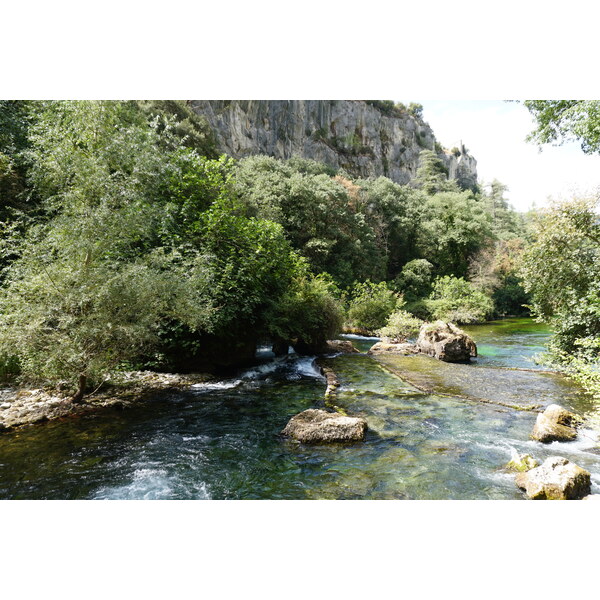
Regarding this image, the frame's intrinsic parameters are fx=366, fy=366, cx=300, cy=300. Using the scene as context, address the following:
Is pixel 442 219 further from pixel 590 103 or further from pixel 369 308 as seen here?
pixel 590 103

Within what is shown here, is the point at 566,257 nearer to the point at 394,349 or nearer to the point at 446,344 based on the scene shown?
Answer: the point at 446,344

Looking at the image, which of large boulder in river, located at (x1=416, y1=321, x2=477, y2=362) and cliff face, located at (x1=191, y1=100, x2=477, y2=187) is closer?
large boulder in river, located at (x1=416, y1=321, x2=477, y2=362)

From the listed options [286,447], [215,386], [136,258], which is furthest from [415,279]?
[286,447]

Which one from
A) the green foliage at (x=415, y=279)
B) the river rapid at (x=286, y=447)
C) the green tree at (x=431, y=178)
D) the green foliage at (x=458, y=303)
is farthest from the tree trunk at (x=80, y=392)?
the green tree at (x=431, y=178)

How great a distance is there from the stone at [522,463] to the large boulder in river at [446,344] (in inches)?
283

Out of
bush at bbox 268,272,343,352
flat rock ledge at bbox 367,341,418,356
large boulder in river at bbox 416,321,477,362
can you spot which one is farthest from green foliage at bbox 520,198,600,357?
bush at bbox 268,272,343,352

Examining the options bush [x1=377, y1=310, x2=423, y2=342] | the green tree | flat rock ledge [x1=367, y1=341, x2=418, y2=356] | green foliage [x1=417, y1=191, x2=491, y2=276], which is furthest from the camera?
the green tree

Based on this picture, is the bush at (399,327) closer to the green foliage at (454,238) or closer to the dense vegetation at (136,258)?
the dense vegetation at (136,258)

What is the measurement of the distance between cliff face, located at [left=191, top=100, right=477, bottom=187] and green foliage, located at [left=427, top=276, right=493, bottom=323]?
18812 millimetres

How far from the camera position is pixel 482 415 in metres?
6.69

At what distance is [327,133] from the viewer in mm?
40094

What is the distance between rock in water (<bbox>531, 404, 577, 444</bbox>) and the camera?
17.9 feet

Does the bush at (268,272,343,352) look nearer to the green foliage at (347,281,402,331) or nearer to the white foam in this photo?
the white foam
